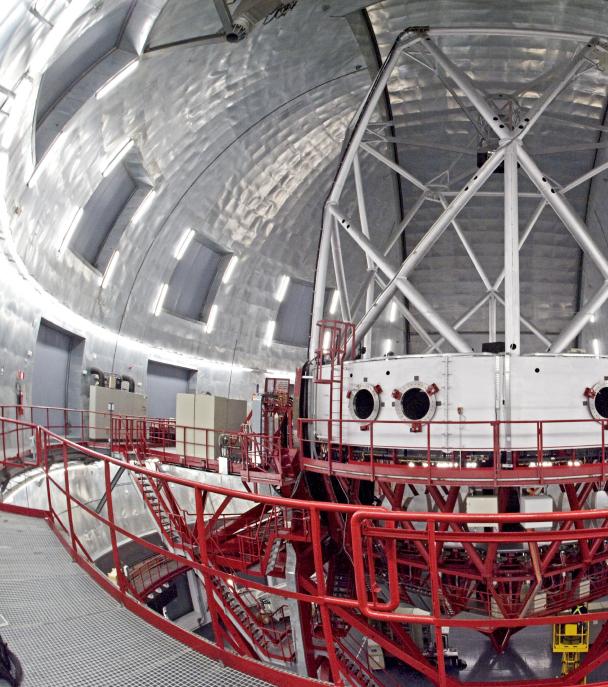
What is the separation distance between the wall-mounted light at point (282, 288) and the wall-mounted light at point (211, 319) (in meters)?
3.73

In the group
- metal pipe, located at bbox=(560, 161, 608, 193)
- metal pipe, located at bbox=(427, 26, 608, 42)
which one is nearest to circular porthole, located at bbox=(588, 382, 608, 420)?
metal pipe, located at bbox=(560, 161, 608, 193)

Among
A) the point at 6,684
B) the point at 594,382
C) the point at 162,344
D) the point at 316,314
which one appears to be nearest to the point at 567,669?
the point at 594,382

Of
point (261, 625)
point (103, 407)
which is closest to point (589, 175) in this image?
point (261, 625)

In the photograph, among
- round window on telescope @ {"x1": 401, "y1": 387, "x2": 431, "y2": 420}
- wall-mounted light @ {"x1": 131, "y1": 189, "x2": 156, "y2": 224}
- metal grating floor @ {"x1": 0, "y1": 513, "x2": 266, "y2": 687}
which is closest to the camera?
metal grating floor @ {"x1": 0, "y1": 513, "x2": 266, "y2": 687}

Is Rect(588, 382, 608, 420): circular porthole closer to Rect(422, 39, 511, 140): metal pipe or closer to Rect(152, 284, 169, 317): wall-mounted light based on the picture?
Rect(422, 39, 511, 140): metal pipe

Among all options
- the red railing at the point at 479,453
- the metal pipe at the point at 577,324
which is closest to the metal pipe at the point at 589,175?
the metal pipe at the point at 577,324

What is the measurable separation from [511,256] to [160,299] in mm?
14408

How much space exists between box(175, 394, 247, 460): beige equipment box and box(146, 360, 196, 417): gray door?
20.4ft

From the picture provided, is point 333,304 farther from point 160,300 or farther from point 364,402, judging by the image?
point 364,402

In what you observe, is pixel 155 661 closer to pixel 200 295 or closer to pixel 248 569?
pixel 248 569

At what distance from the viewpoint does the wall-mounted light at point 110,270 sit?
20141mm

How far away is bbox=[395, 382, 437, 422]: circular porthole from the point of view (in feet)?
40.0

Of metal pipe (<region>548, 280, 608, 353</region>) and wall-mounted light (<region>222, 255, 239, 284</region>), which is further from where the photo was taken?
wall-mounted light (<region>222, 255, 239, 284</region>)

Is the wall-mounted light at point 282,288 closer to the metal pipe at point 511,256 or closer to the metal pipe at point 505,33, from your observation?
the metal pipe at point 505,33
